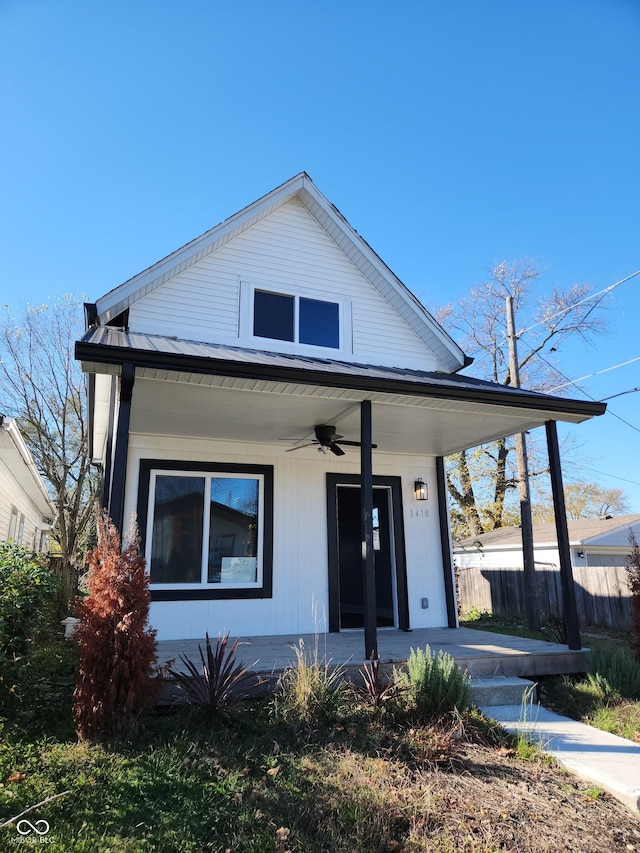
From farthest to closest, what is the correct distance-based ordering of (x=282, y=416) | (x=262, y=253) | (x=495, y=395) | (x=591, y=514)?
(x=591, y=514)
(x=262, y=253)
(x=282, y=416)
(x=495, y=395)

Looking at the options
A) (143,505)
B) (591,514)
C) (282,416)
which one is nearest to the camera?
(282,416)

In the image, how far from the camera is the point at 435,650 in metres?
→ 5.93

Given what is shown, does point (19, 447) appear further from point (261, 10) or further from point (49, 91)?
point (261, 10)

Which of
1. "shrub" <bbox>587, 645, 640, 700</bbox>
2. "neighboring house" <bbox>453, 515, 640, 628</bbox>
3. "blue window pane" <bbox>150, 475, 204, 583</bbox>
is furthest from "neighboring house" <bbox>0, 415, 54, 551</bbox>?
"neighboring house" <bbox>453, 515, 640, 628</bbox>

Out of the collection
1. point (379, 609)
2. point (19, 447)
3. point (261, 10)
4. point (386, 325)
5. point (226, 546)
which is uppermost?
point (261, 10)

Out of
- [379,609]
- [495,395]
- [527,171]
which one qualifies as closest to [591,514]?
[527,171]

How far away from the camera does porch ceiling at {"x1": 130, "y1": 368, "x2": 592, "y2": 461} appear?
5.68 metres

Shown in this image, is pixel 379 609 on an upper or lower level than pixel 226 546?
lower

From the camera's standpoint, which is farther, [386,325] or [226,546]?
[386,325]

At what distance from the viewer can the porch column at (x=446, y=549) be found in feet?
28.7

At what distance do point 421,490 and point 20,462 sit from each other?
805 centimetres

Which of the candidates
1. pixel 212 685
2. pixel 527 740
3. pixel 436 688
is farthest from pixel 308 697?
pixel 527 740

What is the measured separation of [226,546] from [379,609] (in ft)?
9.76

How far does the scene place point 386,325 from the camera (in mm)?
8875
